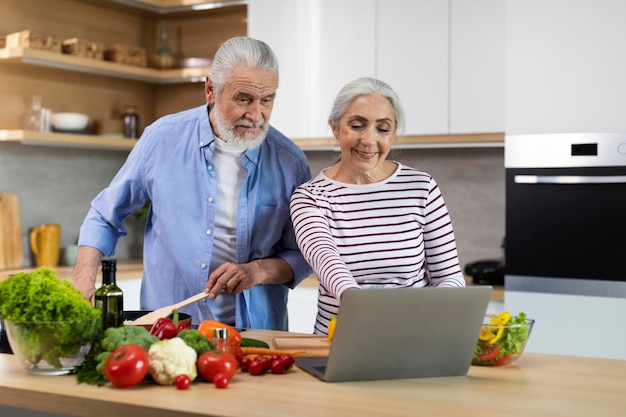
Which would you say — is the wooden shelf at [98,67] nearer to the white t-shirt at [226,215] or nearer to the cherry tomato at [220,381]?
the white t-shirt at [226,215]

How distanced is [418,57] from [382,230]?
1888 mm

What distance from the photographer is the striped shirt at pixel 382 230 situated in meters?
2.26

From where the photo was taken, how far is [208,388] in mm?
1609

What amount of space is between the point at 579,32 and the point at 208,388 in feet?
8.14

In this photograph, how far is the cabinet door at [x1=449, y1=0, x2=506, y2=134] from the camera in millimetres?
3840

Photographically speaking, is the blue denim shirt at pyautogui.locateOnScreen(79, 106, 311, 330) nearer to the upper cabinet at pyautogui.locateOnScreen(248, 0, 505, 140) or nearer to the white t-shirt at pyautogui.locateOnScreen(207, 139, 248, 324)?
the white t-shirt at pyautogui.locateOnScreen(207, 139, 248, 324)

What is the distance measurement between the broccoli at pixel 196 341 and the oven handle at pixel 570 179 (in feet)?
7.35

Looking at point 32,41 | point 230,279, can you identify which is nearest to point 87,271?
point 230,279

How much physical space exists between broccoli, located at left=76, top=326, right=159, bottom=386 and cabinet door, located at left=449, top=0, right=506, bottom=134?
8.24 feet

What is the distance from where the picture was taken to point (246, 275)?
234 cm

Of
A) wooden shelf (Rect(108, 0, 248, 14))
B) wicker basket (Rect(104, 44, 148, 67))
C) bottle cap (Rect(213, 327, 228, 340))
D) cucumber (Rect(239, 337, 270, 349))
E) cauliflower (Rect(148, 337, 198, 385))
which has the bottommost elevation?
cucumber (Rect(239, 337, 270, 349))

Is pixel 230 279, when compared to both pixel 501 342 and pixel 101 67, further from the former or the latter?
pixel 101 67

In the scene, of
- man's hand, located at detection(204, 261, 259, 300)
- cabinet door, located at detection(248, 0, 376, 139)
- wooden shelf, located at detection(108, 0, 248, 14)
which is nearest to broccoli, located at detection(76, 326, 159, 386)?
man's hand, located at detection(204, 261, 259, 300)

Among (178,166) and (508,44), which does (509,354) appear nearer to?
(178,166)
